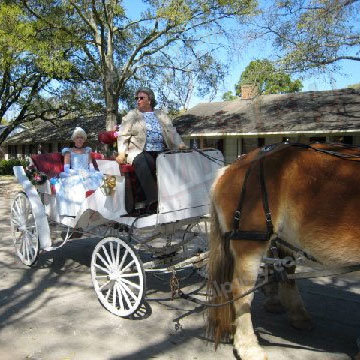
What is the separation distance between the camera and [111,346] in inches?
157

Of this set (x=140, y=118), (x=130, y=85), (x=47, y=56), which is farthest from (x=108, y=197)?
(x=130, y=85)

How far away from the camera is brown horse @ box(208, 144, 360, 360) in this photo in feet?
10.6

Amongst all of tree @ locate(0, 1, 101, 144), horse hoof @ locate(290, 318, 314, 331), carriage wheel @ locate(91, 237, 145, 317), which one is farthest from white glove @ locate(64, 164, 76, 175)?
tree @ locate(0, 1, 101, 144)

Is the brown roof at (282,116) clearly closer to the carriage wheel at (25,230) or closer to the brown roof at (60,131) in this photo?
the brown roof at (60,131)

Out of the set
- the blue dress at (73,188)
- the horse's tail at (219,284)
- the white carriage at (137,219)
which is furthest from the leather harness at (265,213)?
the blue dress at (73,188)

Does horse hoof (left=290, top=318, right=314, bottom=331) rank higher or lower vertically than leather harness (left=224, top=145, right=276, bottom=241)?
lower

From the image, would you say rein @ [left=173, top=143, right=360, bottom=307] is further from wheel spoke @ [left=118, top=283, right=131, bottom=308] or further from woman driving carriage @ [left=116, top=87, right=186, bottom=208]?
woman driving carriage @ [left=116, top=87, right=186, bottom=208]

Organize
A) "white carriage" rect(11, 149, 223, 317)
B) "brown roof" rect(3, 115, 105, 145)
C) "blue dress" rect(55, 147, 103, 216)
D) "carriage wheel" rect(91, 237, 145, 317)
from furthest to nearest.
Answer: "brown roof" rect(3, 115, 105, 145) < "blue dress" rect(55, 147, 103, 216) < "white carriage" rect(11, 149, 223, 317) < "carriage wheel" rect(91, 237, 145, 317)

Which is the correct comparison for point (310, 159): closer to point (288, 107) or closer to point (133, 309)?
point (133, 309)

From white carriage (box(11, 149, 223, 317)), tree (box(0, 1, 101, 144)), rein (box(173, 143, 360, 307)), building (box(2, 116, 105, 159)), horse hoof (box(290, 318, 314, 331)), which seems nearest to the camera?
rein (box(173, 143, 360, 307))

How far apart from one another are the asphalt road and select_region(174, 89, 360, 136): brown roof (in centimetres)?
1642

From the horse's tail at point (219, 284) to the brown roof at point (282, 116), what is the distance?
17.5 metres

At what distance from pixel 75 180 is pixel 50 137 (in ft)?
124

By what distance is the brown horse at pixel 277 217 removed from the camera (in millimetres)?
3230
